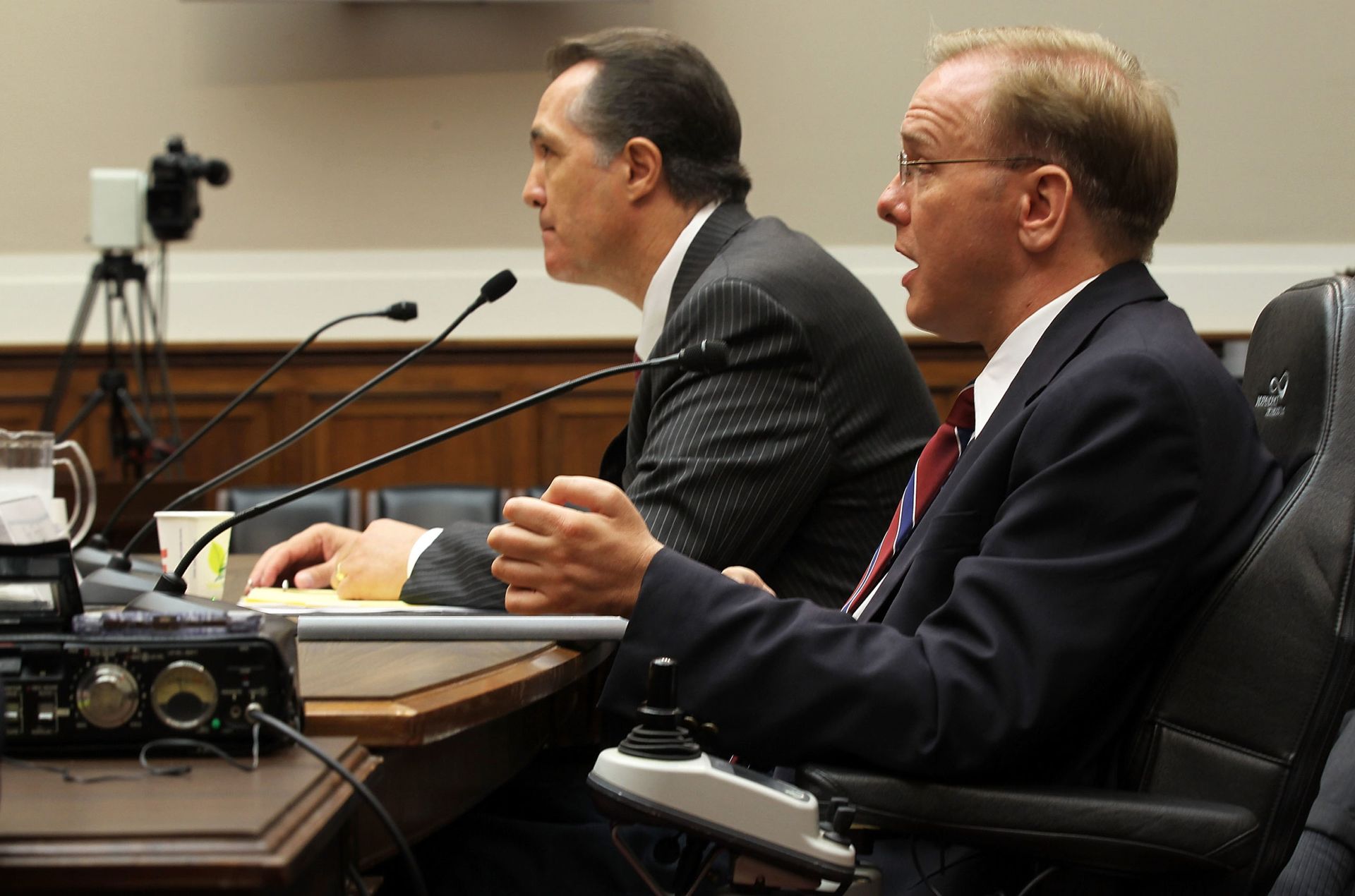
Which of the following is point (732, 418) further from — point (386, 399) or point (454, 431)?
point (386, 399)

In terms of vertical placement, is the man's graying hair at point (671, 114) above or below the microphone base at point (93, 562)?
above

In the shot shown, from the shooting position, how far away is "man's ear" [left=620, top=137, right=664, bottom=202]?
7.09ft

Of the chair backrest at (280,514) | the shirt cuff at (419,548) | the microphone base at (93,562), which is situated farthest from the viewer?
the chair backrest at (280,514)

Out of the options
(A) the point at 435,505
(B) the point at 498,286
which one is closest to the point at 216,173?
(A) the point at 435,505

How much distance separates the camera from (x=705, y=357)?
140cm

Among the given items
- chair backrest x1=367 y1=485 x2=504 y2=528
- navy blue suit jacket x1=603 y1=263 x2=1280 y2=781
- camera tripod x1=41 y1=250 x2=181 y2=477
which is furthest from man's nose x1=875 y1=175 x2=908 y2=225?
camera tripod x1=41 y1=250 x2=181 y2=477

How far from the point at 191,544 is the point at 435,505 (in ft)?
4.87

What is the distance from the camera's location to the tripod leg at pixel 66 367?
4.20 meters

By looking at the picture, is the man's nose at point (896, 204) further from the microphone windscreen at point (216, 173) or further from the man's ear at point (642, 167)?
the microphone windscreen at point (216, 173)

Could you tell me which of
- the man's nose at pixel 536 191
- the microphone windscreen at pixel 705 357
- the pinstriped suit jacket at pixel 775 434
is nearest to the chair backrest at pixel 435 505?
the man's nose at pixel 536 191

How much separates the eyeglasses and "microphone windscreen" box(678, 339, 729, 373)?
0.85ft

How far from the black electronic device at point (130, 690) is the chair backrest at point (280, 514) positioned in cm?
216

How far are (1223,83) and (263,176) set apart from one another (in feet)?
11.4

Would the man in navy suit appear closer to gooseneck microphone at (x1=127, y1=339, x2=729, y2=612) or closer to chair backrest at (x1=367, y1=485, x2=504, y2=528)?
gooseneck microphone at (x1=127, y1=339, x2=729, y2=612)
